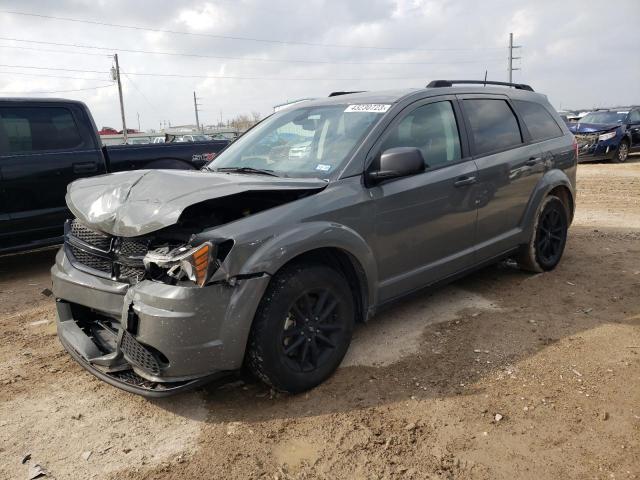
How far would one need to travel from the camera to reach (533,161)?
187 inches

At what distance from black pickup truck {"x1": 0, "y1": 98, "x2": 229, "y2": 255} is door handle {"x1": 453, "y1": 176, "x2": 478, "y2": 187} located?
4.20m

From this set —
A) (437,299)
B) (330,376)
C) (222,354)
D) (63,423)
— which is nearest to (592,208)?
(437,299)

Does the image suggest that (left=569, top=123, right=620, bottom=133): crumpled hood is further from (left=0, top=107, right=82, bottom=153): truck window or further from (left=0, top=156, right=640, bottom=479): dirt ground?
(left=0, top=107, right=82, bottom=153): truck window

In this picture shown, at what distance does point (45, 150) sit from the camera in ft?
19.1

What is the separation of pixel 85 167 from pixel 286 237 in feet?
13.5

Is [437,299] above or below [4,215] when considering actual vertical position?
below

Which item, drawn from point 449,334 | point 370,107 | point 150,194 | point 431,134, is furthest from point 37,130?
point 449,334

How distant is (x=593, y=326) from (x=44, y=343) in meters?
4.16

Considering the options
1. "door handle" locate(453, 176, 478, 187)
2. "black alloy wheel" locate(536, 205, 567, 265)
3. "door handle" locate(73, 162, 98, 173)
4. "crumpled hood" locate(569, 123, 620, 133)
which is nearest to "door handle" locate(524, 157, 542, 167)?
"black alloy wheel" locate(536, 205, 567, 265)

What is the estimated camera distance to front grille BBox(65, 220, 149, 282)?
2.86 meters

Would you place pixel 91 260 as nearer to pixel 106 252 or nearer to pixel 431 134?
pixel 106 252

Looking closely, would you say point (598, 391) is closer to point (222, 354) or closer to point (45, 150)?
point (222, 354)

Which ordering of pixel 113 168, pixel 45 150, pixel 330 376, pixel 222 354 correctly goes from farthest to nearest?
pixel 113 168
pixel 45 150
pixel 330 376
pixel 222 354

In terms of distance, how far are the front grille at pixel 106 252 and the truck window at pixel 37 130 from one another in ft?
9.61
